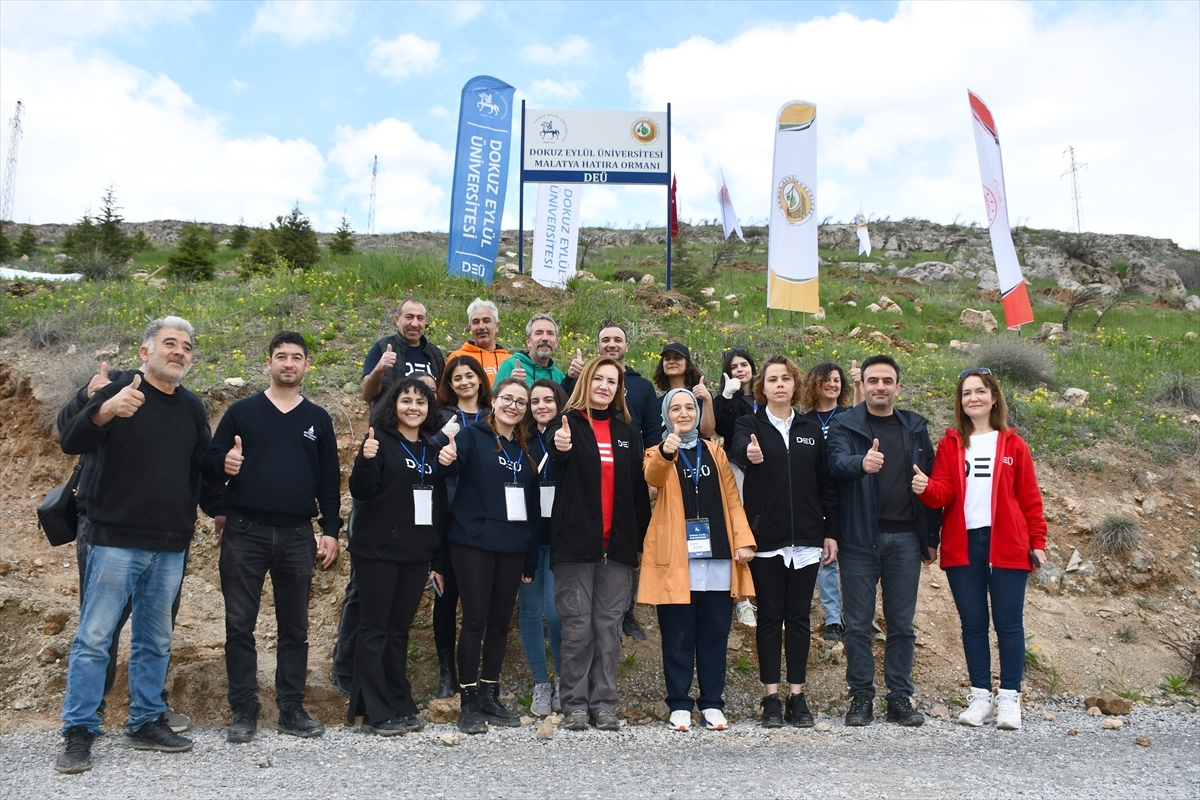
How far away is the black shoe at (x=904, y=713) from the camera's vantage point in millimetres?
5223

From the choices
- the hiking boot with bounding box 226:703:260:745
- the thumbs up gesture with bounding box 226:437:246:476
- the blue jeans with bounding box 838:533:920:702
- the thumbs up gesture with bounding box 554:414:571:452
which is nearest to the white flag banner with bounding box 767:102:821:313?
the blue jeans with bounding box 838:533:920:702

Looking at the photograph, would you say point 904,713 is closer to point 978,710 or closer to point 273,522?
point 978,710

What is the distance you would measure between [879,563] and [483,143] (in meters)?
8.86

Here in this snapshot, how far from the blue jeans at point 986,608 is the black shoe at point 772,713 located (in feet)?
4.24

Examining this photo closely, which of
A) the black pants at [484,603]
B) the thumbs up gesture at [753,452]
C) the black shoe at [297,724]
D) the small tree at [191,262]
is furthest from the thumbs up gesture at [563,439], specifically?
the small tree at [191,262]

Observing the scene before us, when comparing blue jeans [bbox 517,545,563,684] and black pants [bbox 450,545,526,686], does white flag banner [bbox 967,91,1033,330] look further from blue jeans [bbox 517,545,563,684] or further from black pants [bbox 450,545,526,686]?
black pants [bbox 450,545,526,686]

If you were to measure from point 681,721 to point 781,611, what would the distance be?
0.93 metres

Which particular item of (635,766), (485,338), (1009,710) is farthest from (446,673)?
(1009,710)

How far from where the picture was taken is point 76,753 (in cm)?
410

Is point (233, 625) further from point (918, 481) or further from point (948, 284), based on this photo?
point (948, 284)

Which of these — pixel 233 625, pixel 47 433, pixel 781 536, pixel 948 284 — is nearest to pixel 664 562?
pixel 781 536

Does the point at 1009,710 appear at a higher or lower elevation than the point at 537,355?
lower

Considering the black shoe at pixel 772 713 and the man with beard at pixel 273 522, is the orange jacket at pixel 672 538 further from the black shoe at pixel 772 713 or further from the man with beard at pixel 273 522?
the man with beard at pixel 273 522

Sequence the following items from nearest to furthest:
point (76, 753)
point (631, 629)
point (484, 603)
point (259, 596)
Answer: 1. point (76, 753)
2. point (259, 596)
3. point (484, 603)
4. point (631, 629)
